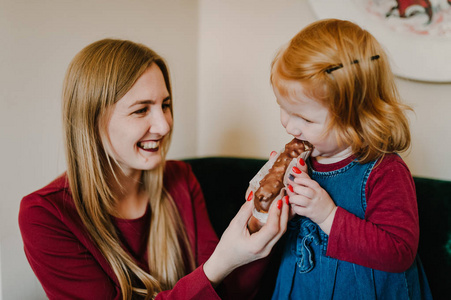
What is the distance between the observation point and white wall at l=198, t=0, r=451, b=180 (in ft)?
4.45

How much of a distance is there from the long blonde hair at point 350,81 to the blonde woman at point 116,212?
0.26 metres

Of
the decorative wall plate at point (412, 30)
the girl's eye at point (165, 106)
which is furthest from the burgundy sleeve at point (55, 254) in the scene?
the decorative wall plate at point (412, 30)

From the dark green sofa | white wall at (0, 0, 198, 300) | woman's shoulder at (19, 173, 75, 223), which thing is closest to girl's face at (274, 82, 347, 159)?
the dark green sofa

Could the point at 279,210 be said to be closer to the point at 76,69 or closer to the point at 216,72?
the point at 76,69

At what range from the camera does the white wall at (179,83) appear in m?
1.18

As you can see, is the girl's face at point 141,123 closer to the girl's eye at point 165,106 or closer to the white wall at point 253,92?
the girl's eye at point 165,106

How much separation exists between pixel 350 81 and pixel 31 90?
1032 mm

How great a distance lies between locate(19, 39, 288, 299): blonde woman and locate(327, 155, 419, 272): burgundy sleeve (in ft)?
0.48

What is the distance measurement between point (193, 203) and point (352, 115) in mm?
716

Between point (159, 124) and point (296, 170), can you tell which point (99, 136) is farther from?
point (296, 170)

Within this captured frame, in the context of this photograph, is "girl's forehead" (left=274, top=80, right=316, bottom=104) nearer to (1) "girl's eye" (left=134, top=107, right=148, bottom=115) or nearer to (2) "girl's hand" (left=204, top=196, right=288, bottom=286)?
(2) "girl's hand" (left=204, top=196, right=288, bottom=286)

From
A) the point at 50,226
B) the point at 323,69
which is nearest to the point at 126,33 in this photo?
the point at 50,226

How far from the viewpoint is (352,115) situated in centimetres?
82

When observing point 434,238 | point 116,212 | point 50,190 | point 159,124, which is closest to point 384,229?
point 434,238
